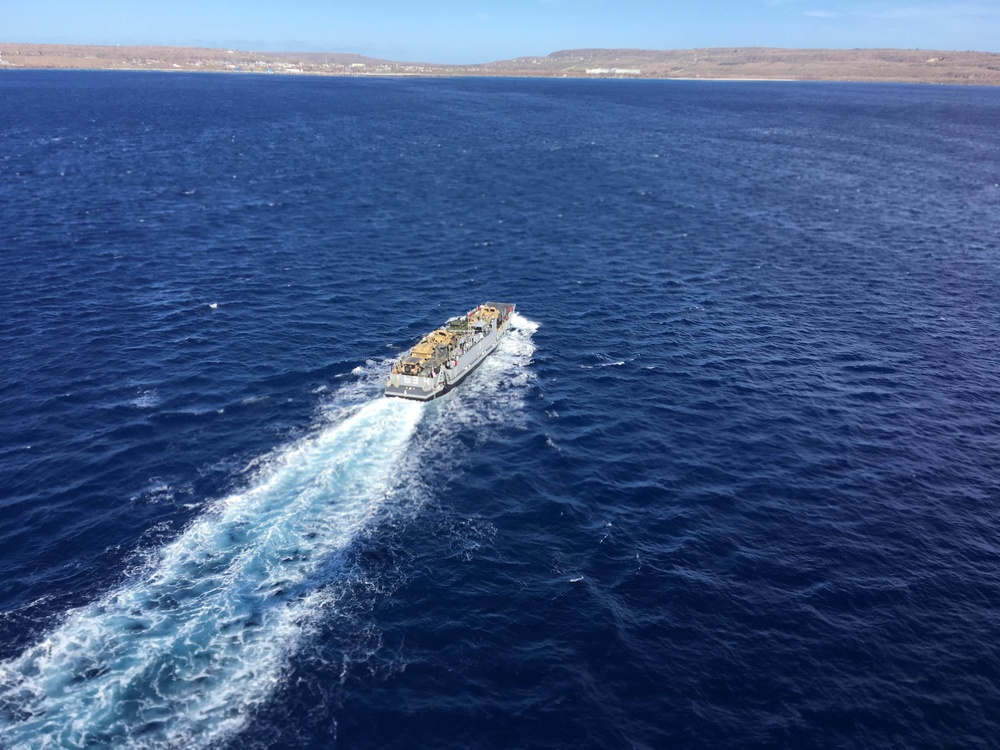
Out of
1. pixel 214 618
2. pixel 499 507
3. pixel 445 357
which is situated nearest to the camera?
pixel 214 618

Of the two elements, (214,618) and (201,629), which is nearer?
(201,629)

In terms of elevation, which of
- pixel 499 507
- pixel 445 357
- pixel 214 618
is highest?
pixel 445 357

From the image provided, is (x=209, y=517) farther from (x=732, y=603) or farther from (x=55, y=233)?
(x=55, y=233)

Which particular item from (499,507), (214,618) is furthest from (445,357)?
(214,618)

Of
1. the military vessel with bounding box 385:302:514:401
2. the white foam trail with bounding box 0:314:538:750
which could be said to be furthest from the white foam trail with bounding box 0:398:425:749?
the military vessel with bounding box 385:302:514:401

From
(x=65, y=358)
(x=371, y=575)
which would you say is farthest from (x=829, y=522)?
(x=65, y=358)

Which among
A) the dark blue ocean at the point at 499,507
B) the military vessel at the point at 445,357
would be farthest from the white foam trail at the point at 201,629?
the military vessel at the point at 445,357

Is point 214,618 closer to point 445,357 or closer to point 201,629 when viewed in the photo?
point 201,629

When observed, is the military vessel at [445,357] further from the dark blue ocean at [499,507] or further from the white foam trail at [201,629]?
the white foam trail at [201,629]
